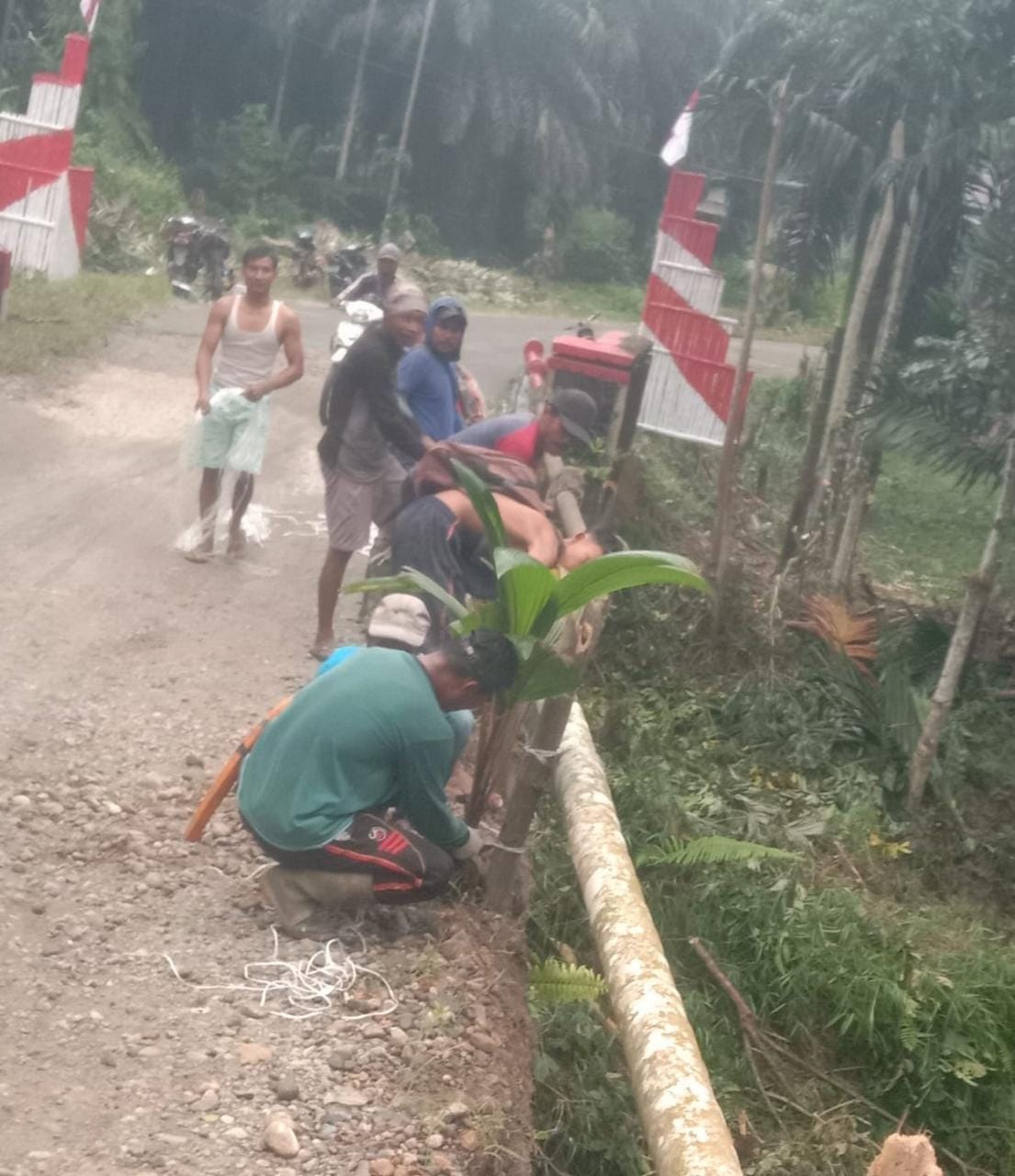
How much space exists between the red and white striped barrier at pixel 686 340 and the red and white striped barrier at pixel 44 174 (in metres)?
6.95

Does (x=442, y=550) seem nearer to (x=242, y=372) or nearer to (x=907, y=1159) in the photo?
(x=242, y=372)

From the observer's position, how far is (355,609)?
715 cm

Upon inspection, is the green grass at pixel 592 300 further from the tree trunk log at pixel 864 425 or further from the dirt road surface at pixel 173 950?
the dirt road surface at pixel 173 950

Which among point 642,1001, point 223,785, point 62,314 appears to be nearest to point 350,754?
point 223,785

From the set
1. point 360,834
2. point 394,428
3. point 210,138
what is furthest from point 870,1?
point 210,138

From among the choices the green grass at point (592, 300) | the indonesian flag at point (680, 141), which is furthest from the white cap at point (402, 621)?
the green grass at point (592, 300)

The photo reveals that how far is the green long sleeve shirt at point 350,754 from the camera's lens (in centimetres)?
400

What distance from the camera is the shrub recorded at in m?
29.2

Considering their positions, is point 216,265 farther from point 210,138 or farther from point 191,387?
point 210,138

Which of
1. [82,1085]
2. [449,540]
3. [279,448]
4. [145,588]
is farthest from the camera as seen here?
[279,448]

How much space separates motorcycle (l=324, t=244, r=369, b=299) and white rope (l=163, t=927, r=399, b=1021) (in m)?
16.4

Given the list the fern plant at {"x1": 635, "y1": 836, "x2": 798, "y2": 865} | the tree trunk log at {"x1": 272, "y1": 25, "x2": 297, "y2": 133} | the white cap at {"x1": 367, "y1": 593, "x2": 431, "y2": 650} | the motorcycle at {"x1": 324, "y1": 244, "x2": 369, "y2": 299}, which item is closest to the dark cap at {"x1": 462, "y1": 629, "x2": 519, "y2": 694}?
the white cap at {"x1": 367, "y1": 593, "x2": 431, "y2": 650}

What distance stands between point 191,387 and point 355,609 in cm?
517

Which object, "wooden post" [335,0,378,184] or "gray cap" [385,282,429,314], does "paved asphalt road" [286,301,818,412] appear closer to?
"wooden post" [335,0,378,184]
